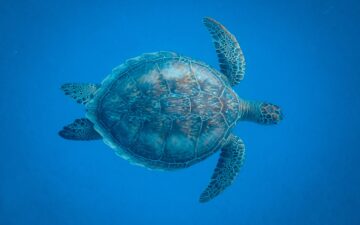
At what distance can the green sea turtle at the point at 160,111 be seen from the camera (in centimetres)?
378

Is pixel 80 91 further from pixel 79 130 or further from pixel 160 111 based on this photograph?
pixel 160 111

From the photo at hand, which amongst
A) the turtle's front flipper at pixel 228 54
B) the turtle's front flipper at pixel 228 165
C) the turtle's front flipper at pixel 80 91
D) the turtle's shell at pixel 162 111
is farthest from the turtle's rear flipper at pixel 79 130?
the turtle's front flipper at pixel 228 54

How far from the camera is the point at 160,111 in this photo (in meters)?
3.72

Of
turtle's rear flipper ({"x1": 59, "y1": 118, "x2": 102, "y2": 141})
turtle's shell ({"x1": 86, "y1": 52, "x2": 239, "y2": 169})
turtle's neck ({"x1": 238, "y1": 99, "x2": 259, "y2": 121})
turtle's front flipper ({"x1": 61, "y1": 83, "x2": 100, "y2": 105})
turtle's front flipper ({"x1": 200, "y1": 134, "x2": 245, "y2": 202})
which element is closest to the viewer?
turtle's shell ({"x1": 86, "y1": 52, "x2": 239, "y2": 169})


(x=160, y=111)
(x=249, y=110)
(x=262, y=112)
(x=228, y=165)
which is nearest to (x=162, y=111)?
(x=160, y=111)

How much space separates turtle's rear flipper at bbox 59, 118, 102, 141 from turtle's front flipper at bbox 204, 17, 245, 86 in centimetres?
274

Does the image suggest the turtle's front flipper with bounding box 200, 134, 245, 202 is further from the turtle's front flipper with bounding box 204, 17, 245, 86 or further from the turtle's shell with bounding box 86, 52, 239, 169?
the turtle's front flipper with bounding box 204, 17, 245, 86

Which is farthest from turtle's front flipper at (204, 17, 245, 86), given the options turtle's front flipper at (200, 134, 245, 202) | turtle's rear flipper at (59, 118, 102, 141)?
turtle's rear flipper at (59, 118, 102, 141)

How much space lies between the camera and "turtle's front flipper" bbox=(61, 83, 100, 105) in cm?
424

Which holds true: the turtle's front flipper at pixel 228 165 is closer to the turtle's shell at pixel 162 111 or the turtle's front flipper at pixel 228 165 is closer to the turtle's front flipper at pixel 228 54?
the turtle's shell at pixel 162 111

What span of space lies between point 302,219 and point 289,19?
8.05m

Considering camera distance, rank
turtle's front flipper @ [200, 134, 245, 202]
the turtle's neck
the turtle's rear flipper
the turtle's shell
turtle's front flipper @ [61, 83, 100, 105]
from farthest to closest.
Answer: the turtle's neck, turtle's front flipper @ [200, 134, 245, 202], turtle's front flipper @ [61, 83, 100, 105], the turtle's rear flipper, the turtle's shell

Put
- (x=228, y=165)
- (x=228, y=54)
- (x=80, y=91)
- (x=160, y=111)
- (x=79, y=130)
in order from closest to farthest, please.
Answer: (x=160, y=111) → (x=79, y=130) → (x=80, y=91) → (x=228, y=165) → (x=228, y=54)

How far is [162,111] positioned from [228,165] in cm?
183
